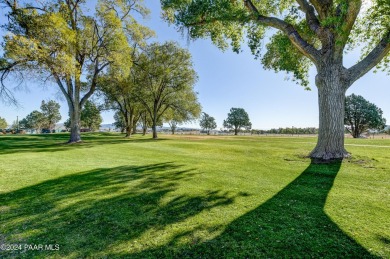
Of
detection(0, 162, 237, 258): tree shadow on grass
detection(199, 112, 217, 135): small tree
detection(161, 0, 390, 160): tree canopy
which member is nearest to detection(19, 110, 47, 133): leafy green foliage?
detection(199, 112, 217, 135): small tree

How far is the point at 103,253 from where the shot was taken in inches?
120

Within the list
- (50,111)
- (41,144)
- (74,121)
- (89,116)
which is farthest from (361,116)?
(50,111)

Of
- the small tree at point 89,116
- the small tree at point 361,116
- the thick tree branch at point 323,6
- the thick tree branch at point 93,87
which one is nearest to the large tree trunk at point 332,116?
the thick tree branch at point 323,6

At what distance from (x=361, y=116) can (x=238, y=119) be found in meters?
48.3

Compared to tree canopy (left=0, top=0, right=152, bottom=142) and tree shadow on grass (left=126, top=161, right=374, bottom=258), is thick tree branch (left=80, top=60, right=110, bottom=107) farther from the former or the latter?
tree shadow on grass (left=126, top=161, right=374, bottom=258)

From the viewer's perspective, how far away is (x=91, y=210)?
455 cm

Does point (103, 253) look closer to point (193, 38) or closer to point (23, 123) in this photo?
point (193, 38)

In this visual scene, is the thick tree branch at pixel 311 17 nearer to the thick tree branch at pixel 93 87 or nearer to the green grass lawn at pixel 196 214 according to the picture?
the green grass lawn at pixel 196 214

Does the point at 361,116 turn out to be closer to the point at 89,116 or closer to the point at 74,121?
the point at 74,121

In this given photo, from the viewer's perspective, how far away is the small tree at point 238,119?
324ft

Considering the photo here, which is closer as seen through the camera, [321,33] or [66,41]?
[321,33]

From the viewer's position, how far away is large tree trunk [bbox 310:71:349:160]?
403 inches

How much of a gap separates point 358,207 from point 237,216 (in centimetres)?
272

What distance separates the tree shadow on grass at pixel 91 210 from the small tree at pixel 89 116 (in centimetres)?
4797
